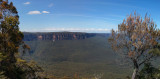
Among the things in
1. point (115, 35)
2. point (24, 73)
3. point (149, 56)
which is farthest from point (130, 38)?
point (24, 73)

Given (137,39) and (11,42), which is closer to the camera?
(137,39)

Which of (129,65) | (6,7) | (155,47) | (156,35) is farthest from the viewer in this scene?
(6,7)

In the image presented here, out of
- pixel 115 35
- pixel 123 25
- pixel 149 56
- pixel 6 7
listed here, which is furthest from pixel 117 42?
pixel 6 7

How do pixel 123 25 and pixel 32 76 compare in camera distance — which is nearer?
pixel 123 25

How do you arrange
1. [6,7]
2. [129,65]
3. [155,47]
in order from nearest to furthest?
[155,47] < [129,65] < [6,7]

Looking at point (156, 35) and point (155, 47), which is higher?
point (156, 35)

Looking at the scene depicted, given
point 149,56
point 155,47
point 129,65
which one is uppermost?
point 155,47

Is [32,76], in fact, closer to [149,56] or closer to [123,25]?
[123,25]

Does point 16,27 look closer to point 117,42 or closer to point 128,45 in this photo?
point 117,42
